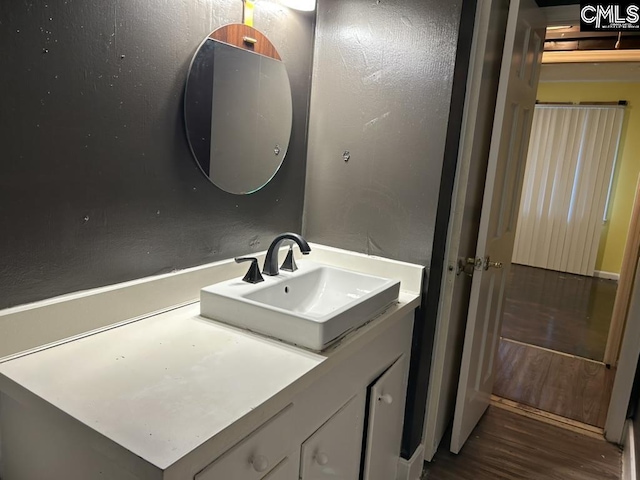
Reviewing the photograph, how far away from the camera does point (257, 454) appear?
3.13ft

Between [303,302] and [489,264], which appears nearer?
[303,302]

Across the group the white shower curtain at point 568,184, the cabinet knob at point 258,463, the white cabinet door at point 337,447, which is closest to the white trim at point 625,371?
the white cabinet door at point 337,447

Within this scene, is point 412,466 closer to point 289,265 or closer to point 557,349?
point 289,265

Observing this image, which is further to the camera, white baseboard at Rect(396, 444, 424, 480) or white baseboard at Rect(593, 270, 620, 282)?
white baseboard at Rect(593, 270, 620, 282)

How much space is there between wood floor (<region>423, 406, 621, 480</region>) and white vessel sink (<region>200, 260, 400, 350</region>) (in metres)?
0.92

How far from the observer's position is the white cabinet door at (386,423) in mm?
1475

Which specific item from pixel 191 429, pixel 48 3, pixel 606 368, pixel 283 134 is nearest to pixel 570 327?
pixel 606 368

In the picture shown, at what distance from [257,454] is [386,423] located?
75cm

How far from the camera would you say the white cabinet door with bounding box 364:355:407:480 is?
1475mm

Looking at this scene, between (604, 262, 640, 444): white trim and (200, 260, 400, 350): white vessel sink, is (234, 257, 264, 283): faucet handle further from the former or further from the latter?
(604, 262, 640, 444): white trim

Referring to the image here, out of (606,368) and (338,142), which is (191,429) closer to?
(338,142)

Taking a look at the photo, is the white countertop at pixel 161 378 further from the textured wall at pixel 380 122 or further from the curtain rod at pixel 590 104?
the curtain rod at pixel 590 104

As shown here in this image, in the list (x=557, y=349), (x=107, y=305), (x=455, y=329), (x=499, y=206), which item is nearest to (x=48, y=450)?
(x=107, y=305)

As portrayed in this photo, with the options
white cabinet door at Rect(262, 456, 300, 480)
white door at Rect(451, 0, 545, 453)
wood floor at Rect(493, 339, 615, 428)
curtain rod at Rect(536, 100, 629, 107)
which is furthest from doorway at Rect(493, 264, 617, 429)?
curtain rod at Rect(536, 100, 629, 107)
